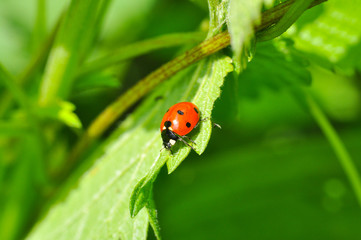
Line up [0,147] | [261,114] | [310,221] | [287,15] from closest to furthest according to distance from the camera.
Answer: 1. [287,15]
2. [0,147]
3. [310,221]
4. [261,114]

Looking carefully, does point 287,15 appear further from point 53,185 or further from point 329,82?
point 329,82

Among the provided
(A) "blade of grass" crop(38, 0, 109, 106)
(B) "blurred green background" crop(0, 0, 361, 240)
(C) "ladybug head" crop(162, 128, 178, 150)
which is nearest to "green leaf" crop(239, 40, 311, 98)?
(B) "blurred green background" crop(0, 0, 361, 240)

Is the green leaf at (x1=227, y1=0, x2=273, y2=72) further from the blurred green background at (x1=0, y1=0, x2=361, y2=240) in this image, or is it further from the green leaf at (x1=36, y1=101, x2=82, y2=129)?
the green leaf at (x1=36, y1=101, x2=82, y2=129)

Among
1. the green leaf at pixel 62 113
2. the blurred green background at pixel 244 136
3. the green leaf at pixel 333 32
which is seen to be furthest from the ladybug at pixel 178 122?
the green leaf at pixel 333 32

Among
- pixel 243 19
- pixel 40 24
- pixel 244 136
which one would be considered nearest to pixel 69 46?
pixel 40 24

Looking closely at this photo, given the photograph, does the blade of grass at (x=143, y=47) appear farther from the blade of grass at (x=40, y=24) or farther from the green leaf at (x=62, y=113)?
the blade of grass at (x=40, y=24)

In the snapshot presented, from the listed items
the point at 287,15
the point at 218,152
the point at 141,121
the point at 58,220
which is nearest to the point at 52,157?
the point at 58,220

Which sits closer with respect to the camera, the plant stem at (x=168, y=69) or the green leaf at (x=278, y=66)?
the plant stem at (x=168, y=69)

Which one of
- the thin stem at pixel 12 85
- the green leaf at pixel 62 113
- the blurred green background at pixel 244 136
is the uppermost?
the thin stem at pixel 12 85
